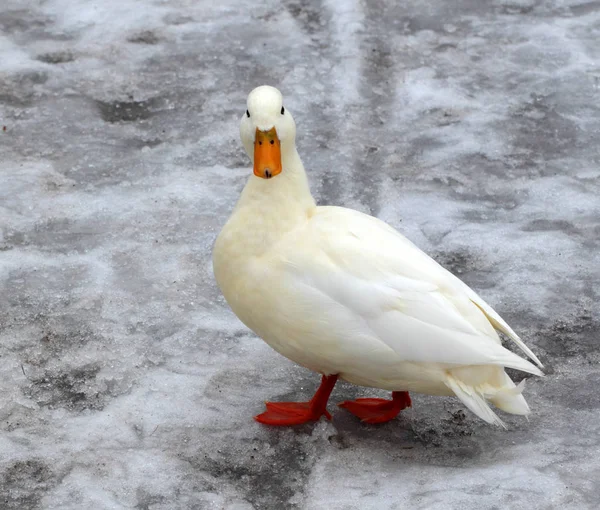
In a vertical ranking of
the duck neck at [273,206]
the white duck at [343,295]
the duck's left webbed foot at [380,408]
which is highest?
the duck neck at [273,206]

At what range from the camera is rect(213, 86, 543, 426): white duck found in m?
3.48

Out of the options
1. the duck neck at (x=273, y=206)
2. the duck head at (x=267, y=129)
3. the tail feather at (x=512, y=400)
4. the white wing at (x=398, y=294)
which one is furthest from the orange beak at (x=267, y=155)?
the tail feather at (x=512, y=400)

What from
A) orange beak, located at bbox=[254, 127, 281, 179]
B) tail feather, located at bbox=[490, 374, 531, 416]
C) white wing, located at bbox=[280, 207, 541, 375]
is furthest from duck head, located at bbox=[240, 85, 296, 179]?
tail feather, located at bbox=[490, 374, 531, 416]

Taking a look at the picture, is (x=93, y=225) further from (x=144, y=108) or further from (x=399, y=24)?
(x=399, y=24)

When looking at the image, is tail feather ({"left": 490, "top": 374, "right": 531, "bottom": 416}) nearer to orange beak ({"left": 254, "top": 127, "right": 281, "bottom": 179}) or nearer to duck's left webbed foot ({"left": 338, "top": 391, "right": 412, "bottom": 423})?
duck's left webbed foot ({"left": 338, "top": 391, "right": 412, "bottom": 423})

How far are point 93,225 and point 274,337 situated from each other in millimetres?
1754

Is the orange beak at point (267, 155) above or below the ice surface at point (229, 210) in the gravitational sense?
above

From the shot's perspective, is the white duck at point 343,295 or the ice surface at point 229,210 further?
the ice surface at point 229,210

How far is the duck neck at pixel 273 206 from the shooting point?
365 cm

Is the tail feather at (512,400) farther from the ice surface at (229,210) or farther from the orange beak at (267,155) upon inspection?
the orange beak at (267,155)

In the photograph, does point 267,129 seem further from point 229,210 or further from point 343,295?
point 229,210

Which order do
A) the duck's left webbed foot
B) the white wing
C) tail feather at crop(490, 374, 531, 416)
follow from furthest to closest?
the duck's left webbed foot → tail feather at crop(490, 374, 531, 416) → the white wing

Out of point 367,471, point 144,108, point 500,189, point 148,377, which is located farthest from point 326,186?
point 367,471

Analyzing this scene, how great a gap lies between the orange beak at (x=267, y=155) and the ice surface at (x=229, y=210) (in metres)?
1.03
